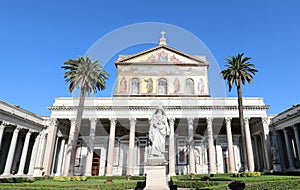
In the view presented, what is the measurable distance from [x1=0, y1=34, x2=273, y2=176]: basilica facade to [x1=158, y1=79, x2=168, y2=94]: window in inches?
5.2

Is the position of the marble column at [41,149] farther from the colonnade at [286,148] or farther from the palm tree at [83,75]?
the colonnade at [286,148]

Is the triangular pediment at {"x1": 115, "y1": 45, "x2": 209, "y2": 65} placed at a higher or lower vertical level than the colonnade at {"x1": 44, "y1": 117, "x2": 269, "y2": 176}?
higher

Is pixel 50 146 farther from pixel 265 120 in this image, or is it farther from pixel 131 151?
pixel 265 120

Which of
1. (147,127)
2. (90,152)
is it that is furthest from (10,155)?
(147,127)

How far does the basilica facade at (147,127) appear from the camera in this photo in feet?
90.9

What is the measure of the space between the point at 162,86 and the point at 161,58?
5.26m

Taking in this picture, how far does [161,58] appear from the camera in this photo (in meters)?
36.7

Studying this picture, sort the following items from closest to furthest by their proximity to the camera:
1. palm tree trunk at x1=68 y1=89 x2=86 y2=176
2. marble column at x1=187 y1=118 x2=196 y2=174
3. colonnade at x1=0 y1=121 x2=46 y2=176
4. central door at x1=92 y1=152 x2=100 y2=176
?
palm tree trunk at x1=68 y1=89 x2=86 y2=176 < marble column at x1=187 y1=118 x2=196 y2=174 < colonnade at x1=0 y1=121 x2=46 y2=176 < central door at x1=92 y1=152 x2=100 y2=176

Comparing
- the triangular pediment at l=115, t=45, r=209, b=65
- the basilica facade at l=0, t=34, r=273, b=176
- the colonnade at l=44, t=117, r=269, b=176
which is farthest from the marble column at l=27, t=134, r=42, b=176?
the triangular pediment at l=115, t=45, r=209, b=65

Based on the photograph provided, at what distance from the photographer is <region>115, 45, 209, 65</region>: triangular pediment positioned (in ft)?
119

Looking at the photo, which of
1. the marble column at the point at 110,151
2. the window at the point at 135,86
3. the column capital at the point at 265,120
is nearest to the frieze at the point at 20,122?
the marble column at the point at 110,151

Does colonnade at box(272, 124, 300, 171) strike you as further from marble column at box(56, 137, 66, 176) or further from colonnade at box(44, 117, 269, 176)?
marble column at box(56, 137, 66, 176)

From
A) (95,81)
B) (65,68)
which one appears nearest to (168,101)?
(95,81)

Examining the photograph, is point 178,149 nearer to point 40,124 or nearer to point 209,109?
point 209,109
